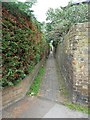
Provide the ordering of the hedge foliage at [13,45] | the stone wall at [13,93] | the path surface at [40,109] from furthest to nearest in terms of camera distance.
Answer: the stone wall at [13,93]
the hedge foliage at [13,45]
the path surface at [40,109]

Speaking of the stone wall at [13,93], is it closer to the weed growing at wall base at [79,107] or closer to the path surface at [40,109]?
the path surface at [40,109]

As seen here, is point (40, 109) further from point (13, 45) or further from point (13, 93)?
point (13, 45)

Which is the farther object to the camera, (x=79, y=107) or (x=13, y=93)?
(x=13, y=93)

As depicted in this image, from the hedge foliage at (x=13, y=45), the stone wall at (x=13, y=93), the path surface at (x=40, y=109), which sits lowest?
the path surface at (x=40, y=109)

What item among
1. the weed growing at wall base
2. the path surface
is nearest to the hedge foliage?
the path surface

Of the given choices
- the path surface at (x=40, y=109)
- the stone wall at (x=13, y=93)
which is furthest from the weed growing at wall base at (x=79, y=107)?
the stone wall at (x=13, y=93)

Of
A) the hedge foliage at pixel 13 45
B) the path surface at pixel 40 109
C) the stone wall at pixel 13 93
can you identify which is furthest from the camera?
the stone wall at pixel 13 93

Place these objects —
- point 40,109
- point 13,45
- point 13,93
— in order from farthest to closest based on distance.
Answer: point 13,93 → point 13,45 → point 40,109

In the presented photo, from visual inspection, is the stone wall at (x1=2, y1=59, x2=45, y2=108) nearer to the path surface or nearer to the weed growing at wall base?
the path surface

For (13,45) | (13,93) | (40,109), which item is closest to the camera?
(40,109)

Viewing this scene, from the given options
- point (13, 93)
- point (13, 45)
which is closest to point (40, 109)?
point (13, 93)

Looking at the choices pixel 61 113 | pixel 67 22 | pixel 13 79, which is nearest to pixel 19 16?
pixel 13 79

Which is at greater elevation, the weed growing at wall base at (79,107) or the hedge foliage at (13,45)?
the hedge foliage at (13,45)

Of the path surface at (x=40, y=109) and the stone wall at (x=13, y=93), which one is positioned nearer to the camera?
the path surface at (x=40, y=109)
